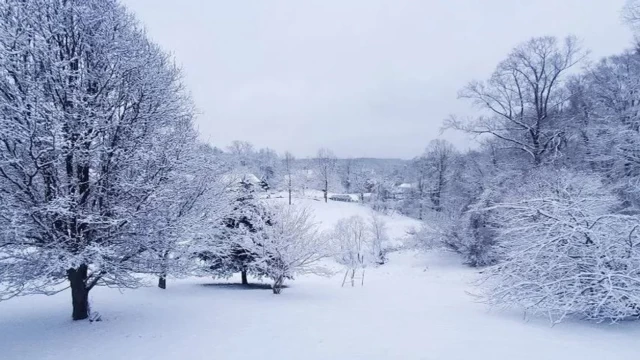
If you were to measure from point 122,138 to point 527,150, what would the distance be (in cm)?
1791

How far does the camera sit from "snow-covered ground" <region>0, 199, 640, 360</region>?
633cm

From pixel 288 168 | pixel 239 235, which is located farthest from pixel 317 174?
pixel 239 235

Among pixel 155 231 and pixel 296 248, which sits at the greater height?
pixel 155 231

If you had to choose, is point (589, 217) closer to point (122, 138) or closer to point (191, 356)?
point (191, 356)

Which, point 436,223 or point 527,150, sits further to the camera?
point 436,223

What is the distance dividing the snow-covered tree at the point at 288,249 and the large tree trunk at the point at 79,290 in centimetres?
645

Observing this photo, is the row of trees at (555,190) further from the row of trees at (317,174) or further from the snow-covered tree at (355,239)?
the row of trees at (317,174)

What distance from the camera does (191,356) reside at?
20.3 ft

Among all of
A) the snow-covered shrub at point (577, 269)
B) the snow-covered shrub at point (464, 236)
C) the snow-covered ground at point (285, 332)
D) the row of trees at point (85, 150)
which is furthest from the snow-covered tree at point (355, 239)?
the row of trees at point (85, 150)

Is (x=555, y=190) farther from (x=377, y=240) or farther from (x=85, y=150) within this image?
(x=377, y=240)

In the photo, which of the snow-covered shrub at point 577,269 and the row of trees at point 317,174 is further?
the row of trees at point 317,174

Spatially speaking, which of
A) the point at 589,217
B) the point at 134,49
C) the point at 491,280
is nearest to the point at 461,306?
the point at 491,280

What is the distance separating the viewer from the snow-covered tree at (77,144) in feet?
20.7

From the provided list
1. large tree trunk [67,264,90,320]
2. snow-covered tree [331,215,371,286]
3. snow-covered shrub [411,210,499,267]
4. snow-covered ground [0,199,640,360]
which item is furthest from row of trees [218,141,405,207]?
large tree trunk [67,264,90,320]
